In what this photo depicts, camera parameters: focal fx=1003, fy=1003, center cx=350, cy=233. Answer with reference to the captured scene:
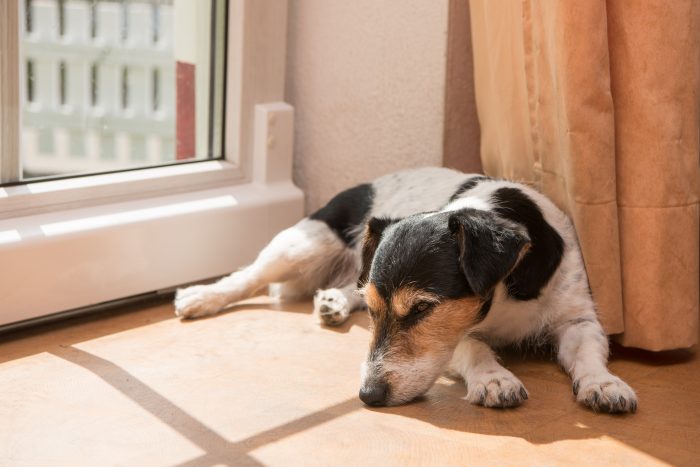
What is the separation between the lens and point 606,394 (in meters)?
2.19

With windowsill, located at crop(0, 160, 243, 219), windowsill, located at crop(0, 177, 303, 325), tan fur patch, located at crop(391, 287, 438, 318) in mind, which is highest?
windowsill, located at crop(0, 160, 243, 219)

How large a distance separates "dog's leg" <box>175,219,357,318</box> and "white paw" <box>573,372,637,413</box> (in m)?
0.95

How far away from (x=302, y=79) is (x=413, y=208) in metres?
0.77

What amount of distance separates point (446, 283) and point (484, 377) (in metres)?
0.25

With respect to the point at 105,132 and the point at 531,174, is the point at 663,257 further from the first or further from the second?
the point at 105,132

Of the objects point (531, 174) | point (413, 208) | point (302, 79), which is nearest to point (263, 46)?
point (302, 79)

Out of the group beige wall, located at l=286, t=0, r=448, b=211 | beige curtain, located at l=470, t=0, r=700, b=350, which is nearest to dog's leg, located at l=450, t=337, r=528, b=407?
beige curtain, located at l=470, t=0, r=700, b=350

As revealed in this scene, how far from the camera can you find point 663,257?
243 cm

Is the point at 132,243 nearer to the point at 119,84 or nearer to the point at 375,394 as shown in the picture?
the point at 119,84

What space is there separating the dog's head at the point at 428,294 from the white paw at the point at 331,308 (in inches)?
21.2

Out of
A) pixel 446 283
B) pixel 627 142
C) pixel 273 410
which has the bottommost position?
pixel 273 410

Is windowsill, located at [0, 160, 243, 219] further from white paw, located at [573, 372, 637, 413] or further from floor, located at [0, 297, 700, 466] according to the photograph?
white paw, located at [573, 372, 637, 413]

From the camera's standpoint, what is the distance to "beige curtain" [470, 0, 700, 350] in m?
2.33

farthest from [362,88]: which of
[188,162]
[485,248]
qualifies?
[485,248]
